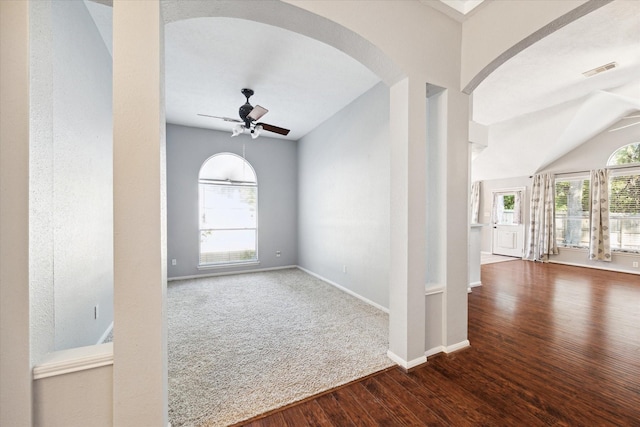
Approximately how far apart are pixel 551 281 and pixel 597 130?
4.03 meters

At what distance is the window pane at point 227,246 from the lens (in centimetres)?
527

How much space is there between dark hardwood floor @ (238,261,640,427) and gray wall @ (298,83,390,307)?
52.6 inches

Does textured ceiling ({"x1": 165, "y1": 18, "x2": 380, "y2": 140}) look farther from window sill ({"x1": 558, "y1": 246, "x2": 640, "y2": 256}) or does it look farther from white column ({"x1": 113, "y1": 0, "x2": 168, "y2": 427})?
window sill ({"x1": 558, "y1": 246, "x2": 640, "y2": 256})

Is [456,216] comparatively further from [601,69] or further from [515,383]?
[601,69]

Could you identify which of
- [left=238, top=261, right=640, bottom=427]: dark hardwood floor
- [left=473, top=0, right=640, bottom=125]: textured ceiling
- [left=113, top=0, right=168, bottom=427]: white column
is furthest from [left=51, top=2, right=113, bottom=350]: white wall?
[left=473, top=0, right=640, bottom=125]: textured ceiling

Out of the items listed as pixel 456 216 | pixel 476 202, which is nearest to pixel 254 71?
pixel 456 216

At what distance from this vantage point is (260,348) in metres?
2.38

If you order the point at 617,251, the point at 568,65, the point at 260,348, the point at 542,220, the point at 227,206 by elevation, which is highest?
the point at 568,65

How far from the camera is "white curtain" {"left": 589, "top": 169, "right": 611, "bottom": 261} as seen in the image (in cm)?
581

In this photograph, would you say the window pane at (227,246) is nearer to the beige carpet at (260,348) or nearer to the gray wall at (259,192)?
the gray wall at (259,192)

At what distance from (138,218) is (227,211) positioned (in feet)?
14.5

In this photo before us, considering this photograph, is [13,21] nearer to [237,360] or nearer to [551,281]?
[237,360]

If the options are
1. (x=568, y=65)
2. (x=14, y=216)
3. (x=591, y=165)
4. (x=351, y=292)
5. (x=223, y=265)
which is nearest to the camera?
(x=14, y=216)

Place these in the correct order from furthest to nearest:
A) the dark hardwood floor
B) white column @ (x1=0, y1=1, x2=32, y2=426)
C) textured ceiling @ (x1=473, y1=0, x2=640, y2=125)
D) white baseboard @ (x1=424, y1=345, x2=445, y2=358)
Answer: textured ceiling @ (x1=473, y1=0, x2=640, y2=125) → white baseboard @ (x1=424, y1=345, x2=445, y2=358) → the dark hardwood floor → white column @ (x1=0, y1=1, x2=32, y2=426)
